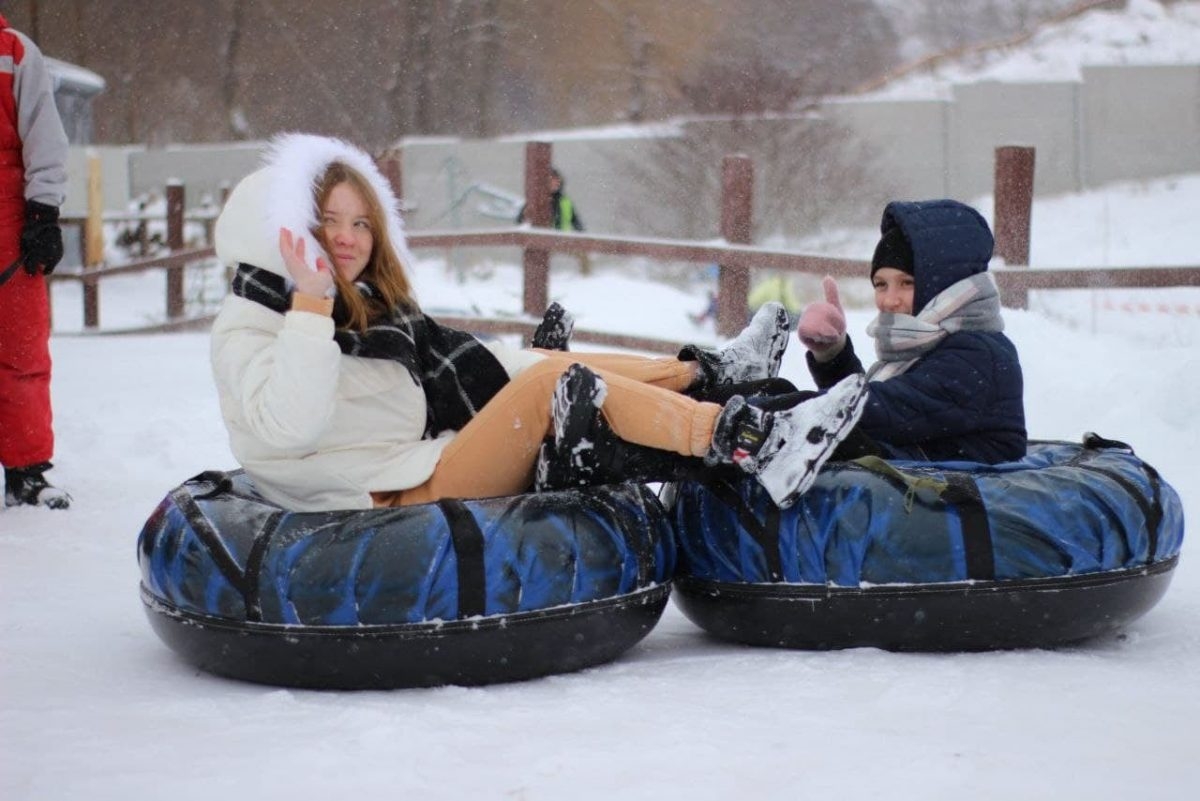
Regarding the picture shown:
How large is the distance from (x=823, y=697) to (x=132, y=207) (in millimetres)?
20921

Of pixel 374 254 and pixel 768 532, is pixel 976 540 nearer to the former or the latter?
pixel 768 532

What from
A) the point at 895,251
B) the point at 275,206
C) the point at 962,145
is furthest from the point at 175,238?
the point at 962,145

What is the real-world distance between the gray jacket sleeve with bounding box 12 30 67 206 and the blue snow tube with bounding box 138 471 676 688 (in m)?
2.19

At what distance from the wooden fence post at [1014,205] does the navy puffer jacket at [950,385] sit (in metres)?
3.23

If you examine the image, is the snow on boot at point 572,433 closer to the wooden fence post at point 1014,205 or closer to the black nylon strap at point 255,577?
the black nylon strap at point 255,577

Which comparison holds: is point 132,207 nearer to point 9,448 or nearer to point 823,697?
point 9,448

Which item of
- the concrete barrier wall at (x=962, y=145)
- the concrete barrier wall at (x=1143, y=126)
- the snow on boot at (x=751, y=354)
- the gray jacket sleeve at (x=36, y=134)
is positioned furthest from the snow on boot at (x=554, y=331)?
the concrete barrier wall at (x=1143, y=126)

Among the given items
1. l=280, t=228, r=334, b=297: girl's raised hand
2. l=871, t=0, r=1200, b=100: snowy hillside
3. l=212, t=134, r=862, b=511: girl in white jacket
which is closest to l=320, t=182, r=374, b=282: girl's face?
l=212, t=134, r=862, b=511: girl in white jacket

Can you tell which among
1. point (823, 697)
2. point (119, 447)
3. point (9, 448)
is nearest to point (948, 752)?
point (823, 697)

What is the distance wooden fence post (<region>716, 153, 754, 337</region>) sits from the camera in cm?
761

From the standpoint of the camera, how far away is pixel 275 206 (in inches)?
121

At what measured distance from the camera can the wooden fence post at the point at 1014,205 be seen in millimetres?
6523

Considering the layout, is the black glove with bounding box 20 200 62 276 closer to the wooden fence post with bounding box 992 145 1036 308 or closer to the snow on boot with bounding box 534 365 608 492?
the snow on boot with bounding box 534 365 608 492

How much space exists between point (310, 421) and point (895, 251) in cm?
152
